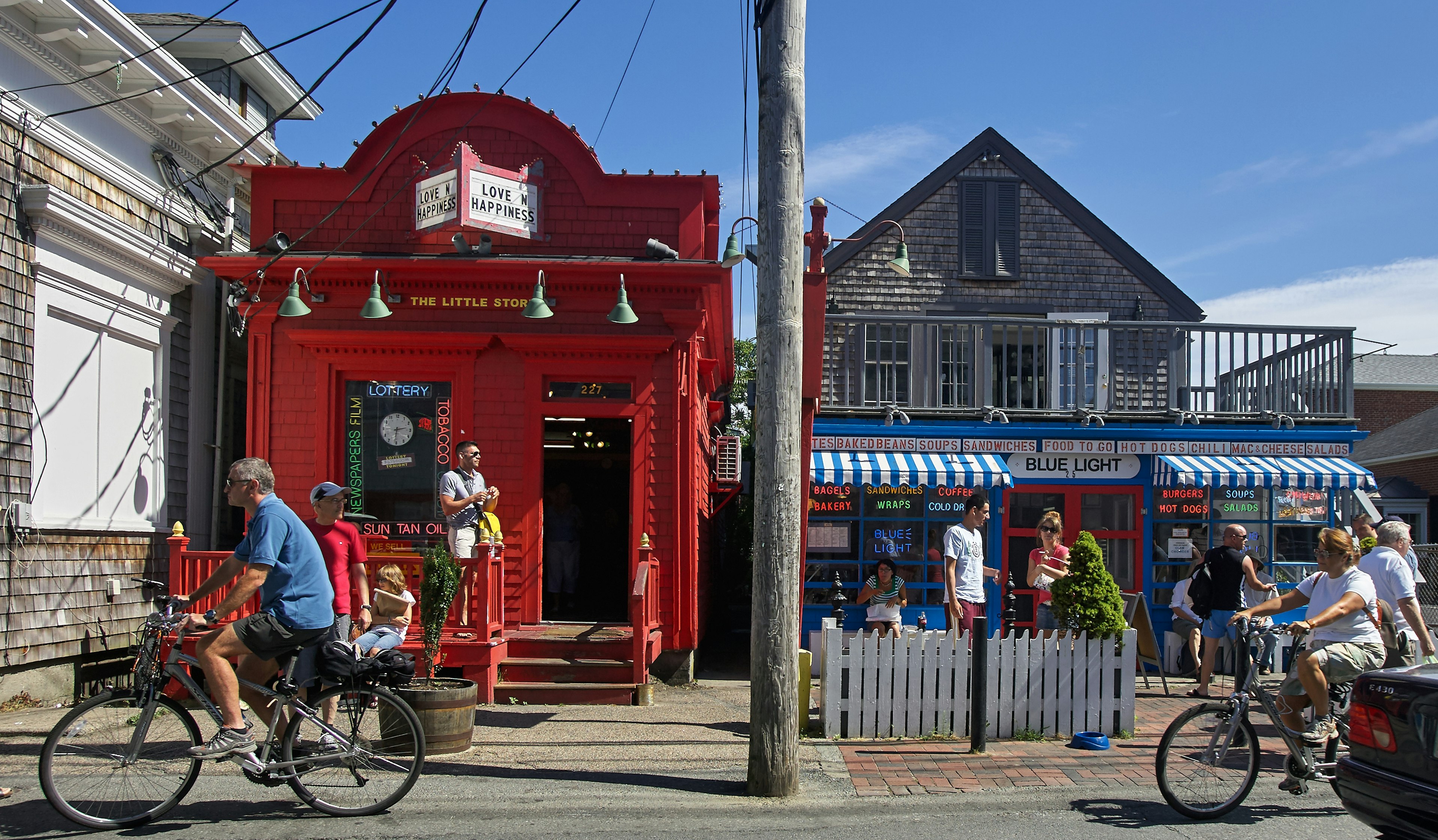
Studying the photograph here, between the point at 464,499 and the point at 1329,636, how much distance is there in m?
6.67

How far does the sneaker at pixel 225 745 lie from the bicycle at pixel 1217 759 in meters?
4.99

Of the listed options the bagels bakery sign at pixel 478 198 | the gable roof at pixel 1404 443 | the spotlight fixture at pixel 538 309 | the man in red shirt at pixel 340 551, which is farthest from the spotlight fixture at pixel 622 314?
the gable roof at pixel 1404 443

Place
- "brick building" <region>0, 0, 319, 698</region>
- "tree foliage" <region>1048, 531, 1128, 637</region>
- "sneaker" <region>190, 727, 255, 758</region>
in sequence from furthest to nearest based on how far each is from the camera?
"brick building" <region>0, 0, 319, 698</region>, "tree foliage" <region>1048, 531, 1128, 637</region>, "sneaker" <region>190, 727, 255, 758</region>

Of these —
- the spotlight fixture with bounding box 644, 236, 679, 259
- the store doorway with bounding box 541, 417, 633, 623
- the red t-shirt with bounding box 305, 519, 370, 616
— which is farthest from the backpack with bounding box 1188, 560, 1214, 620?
the red t-shirt with bounding box 305, 519, 370, 616

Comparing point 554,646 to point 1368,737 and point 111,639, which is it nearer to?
point 111,639

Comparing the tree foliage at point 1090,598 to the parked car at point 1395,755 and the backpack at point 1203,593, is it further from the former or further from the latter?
the backpack at point 1203,593

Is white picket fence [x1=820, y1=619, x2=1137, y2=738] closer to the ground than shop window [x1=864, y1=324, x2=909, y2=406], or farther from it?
closer to the ground

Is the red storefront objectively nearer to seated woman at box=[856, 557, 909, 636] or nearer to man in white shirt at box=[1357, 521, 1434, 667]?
seated woman at box=[856, 557, 909, 636]

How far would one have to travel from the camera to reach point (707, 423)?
52.6ft

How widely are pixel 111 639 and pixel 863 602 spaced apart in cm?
715

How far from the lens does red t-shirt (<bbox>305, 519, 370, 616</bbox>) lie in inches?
277

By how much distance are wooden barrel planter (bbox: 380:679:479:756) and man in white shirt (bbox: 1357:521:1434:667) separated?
6427mm

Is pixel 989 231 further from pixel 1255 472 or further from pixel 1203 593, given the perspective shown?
pixel 1203 593

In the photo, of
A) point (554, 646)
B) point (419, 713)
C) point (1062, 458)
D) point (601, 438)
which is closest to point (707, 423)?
point (601, 438)
